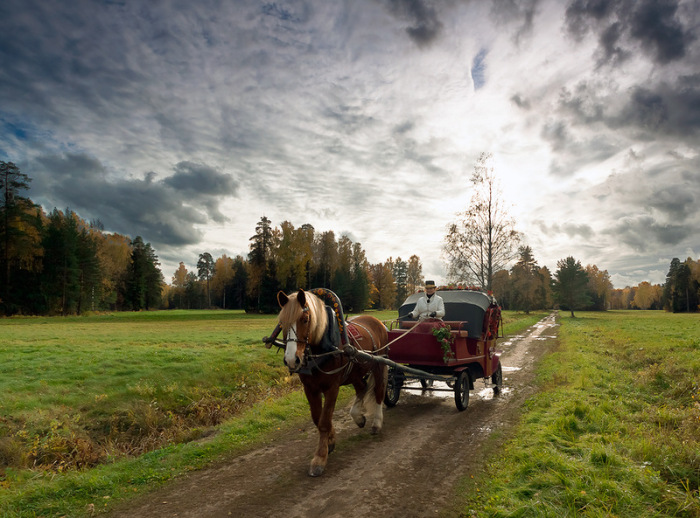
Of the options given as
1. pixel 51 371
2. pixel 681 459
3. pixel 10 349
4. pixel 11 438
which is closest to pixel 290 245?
pixel 10 349

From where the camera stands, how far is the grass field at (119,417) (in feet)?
16.5

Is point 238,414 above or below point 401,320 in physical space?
below

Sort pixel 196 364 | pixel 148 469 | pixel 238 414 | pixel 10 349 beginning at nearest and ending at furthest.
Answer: pixel 148 469 → pixel 238 414 → pixel 196 364 → pixel 10 349

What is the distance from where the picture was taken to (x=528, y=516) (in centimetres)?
382

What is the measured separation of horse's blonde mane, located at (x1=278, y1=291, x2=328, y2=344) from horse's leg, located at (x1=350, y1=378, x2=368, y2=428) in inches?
76.6

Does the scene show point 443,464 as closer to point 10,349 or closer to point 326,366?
point 326,366

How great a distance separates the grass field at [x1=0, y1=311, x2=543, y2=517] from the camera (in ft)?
16.5

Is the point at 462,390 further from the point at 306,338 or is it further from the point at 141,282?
the point at 141,282

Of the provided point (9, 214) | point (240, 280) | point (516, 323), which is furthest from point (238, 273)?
point (516, 323)

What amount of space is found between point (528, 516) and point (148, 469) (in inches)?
191

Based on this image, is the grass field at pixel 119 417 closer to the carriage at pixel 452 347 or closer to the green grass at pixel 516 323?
the carriage at pixel 452 347

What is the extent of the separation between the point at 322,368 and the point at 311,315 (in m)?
0.88

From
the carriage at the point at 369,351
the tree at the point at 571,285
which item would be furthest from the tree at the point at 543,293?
the carriage at the point at 369,351

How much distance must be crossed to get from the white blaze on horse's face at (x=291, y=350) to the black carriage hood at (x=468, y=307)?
5.46 metres
